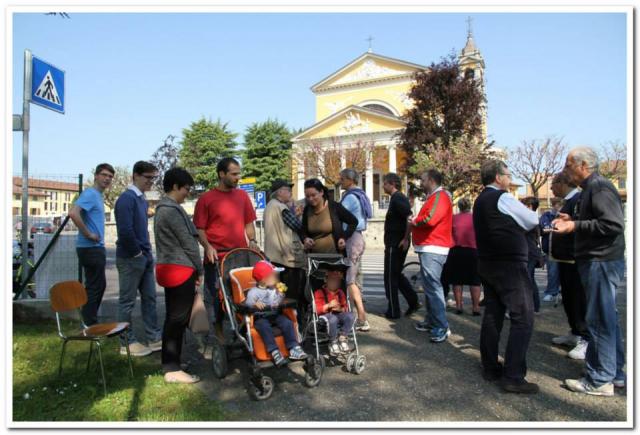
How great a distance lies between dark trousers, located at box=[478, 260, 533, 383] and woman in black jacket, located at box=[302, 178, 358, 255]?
5.49 ft

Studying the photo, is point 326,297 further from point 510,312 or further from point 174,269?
point 510,312

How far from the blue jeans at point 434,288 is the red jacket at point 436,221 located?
0.58 feet

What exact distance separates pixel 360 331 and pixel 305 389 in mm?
2110

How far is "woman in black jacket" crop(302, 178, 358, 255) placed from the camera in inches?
217

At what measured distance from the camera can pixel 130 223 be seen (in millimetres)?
5410

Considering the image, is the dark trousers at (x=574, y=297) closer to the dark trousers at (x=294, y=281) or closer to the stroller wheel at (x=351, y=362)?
the stroller wheel at (x=351, y=362)

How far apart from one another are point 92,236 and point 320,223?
278cm

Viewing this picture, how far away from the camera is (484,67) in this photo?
48312 millimetres

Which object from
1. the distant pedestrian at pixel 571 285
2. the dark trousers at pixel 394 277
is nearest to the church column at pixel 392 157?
the dark trousers at pixel 394 277

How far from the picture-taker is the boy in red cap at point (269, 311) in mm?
4344

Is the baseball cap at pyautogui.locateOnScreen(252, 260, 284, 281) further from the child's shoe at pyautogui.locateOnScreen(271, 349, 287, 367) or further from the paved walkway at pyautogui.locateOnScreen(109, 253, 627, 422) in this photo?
the paved walkway at pyautogui.locateOnScreen(109, 253, 627, 422)

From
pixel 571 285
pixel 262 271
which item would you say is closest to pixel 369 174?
pixel 571 285

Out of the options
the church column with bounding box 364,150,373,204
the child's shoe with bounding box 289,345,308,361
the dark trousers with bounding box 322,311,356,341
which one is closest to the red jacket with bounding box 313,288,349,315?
the dark trousers with bounding box 322,311,356,341
